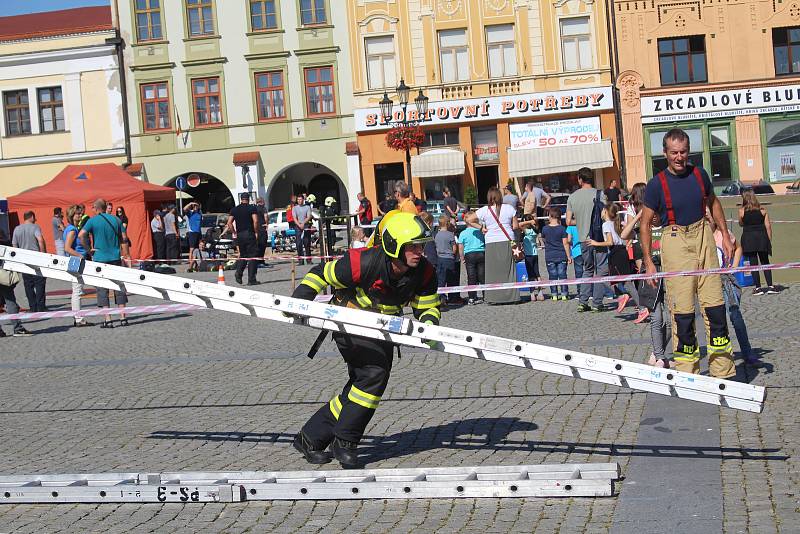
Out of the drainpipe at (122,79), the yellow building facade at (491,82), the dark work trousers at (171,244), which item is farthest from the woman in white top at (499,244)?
the drainpipe at (122,79)

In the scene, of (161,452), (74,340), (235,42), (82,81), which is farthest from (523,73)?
(161,452)

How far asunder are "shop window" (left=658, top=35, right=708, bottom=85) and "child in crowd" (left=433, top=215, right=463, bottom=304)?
1056 inches

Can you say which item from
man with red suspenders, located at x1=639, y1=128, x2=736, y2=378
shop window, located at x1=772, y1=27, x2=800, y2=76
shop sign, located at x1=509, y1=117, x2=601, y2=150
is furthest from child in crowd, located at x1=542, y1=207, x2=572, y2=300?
shop window, located at x1=772, y1=27, x2=800, y2=76

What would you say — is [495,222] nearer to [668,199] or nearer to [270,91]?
[668,199]

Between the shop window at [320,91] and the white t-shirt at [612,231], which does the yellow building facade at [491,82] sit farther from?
the white t-shirt at [612,231]

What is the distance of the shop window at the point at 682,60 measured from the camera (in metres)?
42.6

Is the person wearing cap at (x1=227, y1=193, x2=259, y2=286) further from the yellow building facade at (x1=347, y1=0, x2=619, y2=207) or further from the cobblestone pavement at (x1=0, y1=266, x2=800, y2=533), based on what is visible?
the yellow building facade at (x1=347, y1=0, x2=619, y2=207)

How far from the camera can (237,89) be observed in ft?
146

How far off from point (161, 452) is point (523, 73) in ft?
119

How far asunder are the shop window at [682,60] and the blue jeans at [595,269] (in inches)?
1114

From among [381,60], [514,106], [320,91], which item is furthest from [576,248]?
[320,91]

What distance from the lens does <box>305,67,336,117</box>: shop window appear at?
1738 inches

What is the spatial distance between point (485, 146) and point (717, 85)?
8.40 meters

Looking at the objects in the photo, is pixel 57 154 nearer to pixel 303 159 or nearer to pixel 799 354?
pixel 303 159
